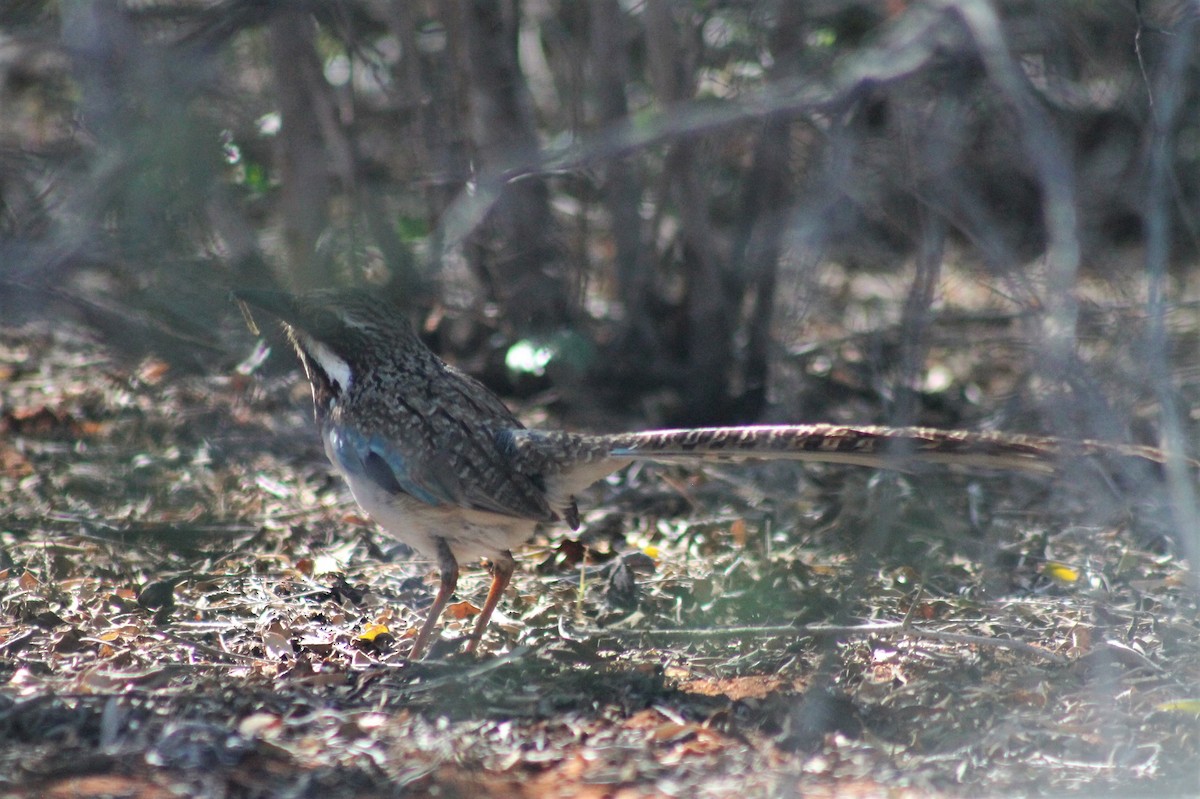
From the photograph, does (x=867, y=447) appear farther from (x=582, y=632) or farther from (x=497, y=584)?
(x=497, y=584)

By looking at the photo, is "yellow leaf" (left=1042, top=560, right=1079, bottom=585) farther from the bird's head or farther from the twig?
the bird's head

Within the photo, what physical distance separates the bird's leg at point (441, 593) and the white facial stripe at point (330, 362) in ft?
2.80

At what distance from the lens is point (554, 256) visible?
784 centimetres

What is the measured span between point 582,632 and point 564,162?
200 cm

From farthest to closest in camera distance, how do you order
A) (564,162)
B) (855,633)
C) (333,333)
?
(333,333)
(564,162)
(855,633)

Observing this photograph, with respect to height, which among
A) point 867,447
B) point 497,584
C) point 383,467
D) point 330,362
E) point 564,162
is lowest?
point 497,584


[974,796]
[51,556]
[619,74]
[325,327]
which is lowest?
[974,796]

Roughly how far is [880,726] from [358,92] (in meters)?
6.22

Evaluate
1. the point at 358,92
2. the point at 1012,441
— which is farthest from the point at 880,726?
the point at 358,92

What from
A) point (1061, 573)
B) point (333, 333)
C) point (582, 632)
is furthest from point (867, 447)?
point (333, 333)

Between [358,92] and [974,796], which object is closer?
[974,796]

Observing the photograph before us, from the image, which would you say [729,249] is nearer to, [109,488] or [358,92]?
[358,92]

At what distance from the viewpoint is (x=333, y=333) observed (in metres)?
5.87

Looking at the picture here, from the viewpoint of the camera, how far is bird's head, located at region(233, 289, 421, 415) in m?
5.84
